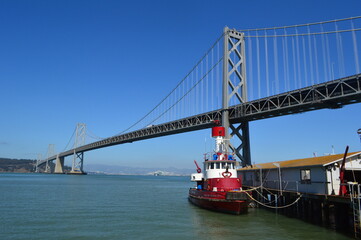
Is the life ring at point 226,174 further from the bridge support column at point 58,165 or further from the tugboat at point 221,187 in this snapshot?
the bridge support column at point 58,165

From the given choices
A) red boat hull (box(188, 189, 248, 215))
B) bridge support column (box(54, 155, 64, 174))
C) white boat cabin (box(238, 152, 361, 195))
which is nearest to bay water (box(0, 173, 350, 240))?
red boat hull (box(188, 189, 248, 215))

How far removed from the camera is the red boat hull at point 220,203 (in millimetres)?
22031

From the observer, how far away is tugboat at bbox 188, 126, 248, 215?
2205 cm

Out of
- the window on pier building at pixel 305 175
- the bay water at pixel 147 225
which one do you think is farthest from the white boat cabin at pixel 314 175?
the bay water at pixel 147 225

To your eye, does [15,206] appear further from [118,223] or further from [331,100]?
[331,100]

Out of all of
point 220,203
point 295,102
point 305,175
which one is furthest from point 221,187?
point 295,102

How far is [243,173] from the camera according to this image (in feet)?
112

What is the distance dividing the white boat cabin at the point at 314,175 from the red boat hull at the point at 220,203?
4371 mm

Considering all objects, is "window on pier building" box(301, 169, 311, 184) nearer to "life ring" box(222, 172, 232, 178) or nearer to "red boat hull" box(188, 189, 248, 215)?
"red boat hull" box(188, 189, 248, 215)

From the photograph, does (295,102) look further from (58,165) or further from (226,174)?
(58,165)

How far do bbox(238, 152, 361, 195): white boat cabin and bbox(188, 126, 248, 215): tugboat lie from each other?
3941mm

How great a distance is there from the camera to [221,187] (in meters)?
23.6

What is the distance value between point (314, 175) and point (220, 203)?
706 centimetres

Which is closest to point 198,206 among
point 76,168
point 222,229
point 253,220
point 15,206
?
point 253,220
